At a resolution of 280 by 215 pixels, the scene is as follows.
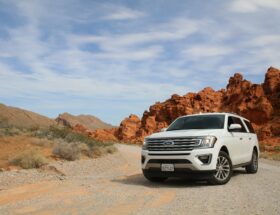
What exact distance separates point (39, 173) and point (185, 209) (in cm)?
740

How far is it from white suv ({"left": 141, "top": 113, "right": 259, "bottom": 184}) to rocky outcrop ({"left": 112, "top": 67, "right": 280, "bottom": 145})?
40620mm

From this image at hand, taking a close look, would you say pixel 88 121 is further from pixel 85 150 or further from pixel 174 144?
pixel 174 144

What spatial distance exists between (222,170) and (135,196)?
296 centimetres

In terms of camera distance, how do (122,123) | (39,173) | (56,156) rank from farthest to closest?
1. (122,123)
2. (56,156)
3. (39,173)

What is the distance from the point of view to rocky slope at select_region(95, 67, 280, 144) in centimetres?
5941

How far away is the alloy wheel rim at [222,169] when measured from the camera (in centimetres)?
1107

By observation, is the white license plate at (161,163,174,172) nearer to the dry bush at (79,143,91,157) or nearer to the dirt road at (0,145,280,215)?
the dirt road at (0,145,280,215)

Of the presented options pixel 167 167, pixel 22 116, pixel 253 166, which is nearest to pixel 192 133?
pixel 167 167

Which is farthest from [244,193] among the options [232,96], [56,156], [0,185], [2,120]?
[232,96]

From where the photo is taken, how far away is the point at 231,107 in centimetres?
6900

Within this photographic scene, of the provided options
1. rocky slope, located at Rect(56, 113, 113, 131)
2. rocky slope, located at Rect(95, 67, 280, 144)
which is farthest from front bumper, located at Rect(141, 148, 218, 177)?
rocky slope, located at Rect(56, 113, 113, 131)

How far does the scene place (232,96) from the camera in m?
70.3

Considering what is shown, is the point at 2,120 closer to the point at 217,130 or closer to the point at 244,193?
the point at 217,130

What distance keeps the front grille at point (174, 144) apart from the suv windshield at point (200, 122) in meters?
1.48
